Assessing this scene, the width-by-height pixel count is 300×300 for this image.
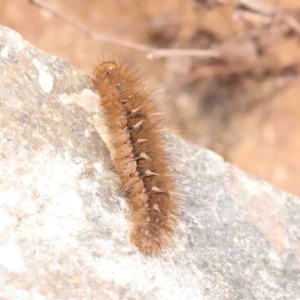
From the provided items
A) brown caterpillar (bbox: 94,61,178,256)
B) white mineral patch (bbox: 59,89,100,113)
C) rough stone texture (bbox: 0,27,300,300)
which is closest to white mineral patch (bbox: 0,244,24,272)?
rough stone texture (bbox: 0,27,300,300)

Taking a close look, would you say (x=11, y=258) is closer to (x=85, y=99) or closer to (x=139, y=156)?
(x=139, y=156)

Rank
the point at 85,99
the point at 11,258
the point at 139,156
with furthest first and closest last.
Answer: the point at 85,99, the point at 139,156, the point at 11,258

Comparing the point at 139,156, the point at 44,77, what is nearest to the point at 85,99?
the point at 44,77

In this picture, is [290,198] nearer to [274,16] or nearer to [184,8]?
[274,16]

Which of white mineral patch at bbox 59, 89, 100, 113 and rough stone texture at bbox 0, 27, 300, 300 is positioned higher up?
white mineral patch at bbox 59, 89, 100, 113

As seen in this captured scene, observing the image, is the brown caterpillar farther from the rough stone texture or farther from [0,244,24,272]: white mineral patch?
[0,244,24,272]: white mineral patch

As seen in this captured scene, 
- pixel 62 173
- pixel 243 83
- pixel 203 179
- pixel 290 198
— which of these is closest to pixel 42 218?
pixel 62 173
